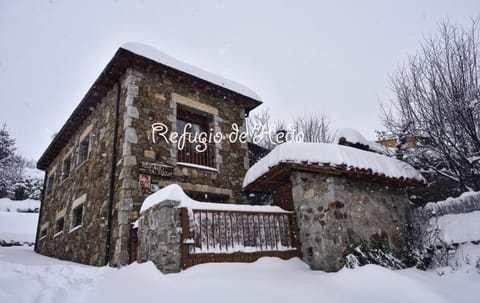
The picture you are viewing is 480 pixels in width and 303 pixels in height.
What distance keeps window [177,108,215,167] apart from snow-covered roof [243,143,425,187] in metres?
2.36

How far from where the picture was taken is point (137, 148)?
6.46m

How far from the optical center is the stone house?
623cm

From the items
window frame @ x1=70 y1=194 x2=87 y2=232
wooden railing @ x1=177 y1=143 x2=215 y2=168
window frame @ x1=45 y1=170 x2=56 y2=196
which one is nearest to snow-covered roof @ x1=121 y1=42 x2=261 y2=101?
wooden railing @ x1=177 y1=143 x2=215 y2=168

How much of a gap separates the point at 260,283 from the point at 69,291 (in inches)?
91.1

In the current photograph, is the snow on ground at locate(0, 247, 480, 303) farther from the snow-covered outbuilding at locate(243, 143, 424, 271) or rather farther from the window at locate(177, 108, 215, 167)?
the window at locate(177, 108, 215, 167)

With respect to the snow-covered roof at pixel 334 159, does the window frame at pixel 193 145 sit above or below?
above

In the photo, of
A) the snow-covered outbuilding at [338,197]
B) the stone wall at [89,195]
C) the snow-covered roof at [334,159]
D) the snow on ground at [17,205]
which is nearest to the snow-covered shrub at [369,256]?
the snow-covered outbuilding at [338,197]

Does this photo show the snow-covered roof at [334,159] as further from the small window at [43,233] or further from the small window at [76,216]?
the small window at [43,233]

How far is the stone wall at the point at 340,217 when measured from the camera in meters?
4.83

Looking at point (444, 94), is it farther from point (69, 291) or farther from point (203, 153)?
point (69, 291)

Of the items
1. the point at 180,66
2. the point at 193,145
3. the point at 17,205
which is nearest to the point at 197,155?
the point at 193,145

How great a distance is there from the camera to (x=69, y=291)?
3.62 meters

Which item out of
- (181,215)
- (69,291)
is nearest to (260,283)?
(181,215)

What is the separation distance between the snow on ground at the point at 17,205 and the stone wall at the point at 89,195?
13066 mm
